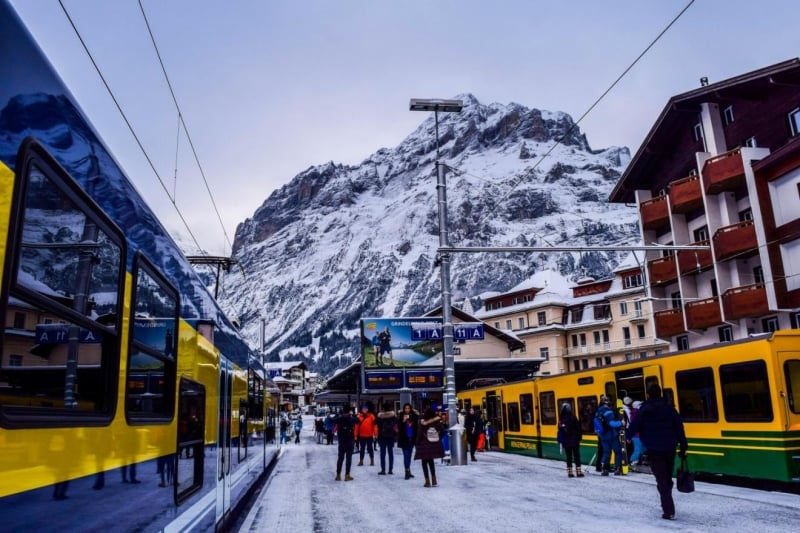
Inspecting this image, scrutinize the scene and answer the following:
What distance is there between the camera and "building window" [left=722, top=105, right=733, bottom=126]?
30.3 meters

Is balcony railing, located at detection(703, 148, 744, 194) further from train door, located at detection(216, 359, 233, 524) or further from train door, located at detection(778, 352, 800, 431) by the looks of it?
train door, located at detection(216, 359, 233, 524)

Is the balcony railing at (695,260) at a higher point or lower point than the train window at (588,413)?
→ higher

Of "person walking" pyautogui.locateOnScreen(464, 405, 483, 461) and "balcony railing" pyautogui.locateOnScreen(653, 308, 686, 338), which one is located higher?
"balcony railing" pyautogui.locateOnScreen(653, 308, 686, 338)

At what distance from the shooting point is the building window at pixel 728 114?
30.3 metres

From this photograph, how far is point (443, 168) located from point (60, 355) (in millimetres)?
20337

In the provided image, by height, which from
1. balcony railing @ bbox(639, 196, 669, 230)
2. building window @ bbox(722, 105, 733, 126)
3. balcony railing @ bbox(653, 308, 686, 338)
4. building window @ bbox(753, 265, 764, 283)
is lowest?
balcony railing @ bbox(653, 308, 686, 338)

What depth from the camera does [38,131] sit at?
2627 mm

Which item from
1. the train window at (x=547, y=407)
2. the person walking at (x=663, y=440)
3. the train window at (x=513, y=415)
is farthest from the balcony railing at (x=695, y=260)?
the person walking at (x=663, y=440)

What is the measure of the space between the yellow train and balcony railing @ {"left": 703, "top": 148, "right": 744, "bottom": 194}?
1440cm

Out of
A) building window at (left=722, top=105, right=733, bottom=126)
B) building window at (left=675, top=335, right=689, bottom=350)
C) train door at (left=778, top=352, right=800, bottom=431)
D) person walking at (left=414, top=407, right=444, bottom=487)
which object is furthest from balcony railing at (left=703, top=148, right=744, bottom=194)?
person walking at (left=414, top=407, right=444, bottom=487)

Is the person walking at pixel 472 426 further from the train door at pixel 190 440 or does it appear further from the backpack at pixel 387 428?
the train door at pixel 190 440

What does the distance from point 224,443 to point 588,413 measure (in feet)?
40.8

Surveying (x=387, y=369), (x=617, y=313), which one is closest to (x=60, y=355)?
(x=387, y=369)

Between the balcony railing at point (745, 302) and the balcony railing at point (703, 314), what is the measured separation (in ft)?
2.69
